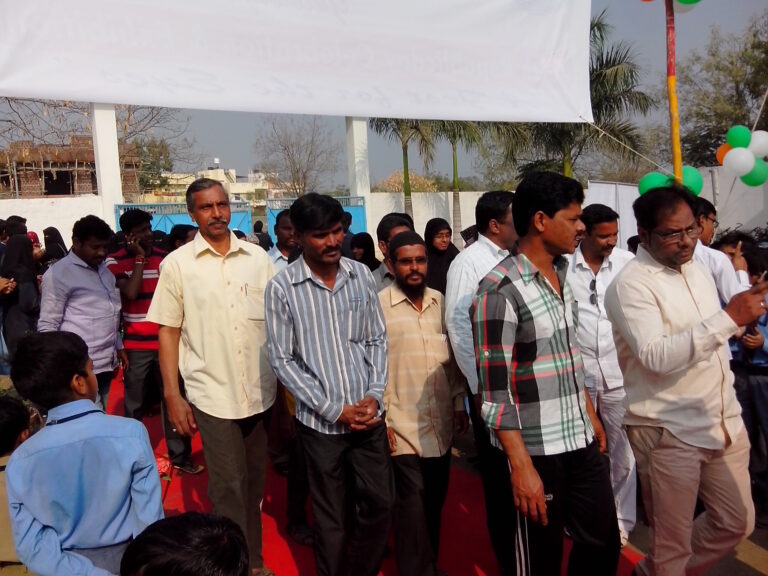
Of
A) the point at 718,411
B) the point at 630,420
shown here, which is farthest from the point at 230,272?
the point at 718,411

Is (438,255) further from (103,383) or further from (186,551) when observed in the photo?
(186,551)

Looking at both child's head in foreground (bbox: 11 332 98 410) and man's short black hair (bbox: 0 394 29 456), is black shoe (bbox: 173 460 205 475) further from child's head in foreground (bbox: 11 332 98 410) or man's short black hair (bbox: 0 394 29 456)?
child's head in foreground (bbox: 11 332 98 410)

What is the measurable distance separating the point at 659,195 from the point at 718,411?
86 cm

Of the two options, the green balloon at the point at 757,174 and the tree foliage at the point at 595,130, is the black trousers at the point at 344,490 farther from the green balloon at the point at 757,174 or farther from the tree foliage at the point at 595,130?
the tree foliage at the point at 595,130

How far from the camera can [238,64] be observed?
7.61 ft

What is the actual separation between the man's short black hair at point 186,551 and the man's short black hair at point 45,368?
0.89 metres

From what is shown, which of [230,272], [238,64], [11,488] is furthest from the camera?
[230,272]

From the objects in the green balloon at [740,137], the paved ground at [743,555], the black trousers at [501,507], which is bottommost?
the paved ground at [743,555]

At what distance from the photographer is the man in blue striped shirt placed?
8.82 ft

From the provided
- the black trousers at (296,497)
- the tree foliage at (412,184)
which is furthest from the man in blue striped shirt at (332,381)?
the tree foliage at (412,184)

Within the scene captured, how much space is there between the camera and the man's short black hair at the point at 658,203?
242 cm

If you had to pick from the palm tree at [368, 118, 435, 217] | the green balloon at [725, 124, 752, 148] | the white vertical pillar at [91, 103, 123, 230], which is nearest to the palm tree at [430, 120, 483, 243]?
the palm tree at [368, 118, 435, 217]

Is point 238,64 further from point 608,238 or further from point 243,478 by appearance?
point 608,238

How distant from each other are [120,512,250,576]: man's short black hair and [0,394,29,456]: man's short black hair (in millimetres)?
1433
